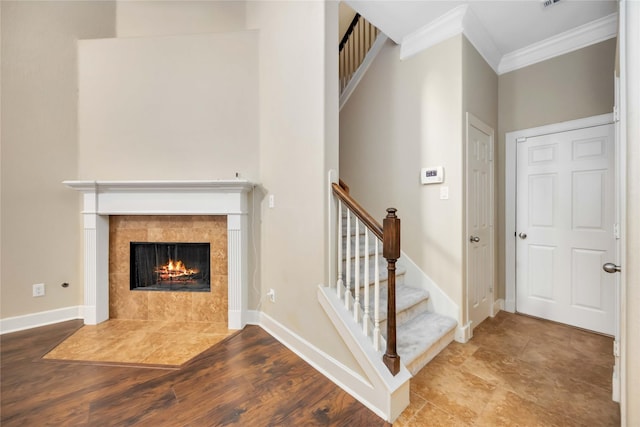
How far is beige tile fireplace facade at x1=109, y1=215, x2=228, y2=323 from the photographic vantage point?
2.72 meters

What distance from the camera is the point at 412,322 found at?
2320mm

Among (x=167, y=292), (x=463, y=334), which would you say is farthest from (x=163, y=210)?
(x=463, y=334)

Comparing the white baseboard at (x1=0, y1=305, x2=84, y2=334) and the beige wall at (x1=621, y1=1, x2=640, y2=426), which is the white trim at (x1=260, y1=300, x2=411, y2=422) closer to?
the beige wall at (x1=621, y1=1, x2=640, y2=426)

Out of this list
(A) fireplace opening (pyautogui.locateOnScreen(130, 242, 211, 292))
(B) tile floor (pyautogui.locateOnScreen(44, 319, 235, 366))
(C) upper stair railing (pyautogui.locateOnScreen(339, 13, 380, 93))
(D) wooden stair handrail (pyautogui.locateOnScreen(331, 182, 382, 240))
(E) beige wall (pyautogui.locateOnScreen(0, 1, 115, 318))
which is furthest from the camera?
(C) upper stair railing (pyautogui.locateOnScreen(339, 13, 380, 93))

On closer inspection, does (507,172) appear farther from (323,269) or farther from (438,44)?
(323,269)

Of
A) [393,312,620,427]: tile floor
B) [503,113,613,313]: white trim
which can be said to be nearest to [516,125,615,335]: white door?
[503,113,613,313]: white trim

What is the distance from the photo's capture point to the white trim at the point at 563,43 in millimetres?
2375

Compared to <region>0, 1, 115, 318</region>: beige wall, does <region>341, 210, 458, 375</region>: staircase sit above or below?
below

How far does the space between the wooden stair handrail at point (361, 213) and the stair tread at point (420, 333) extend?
942 mm

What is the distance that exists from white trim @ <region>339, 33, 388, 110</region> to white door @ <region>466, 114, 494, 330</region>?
1321 mm

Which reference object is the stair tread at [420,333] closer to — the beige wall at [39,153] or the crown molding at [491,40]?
the crown molding at [491,40]

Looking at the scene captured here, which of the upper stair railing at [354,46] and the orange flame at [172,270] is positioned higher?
the upper stair railing at [354,46]

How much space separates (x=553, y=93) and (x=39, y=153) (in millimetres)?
5293

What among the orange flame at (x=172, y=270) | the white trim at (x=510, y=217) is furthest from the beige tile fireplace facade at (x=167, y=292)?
the white trim at (x=510, y=217)
